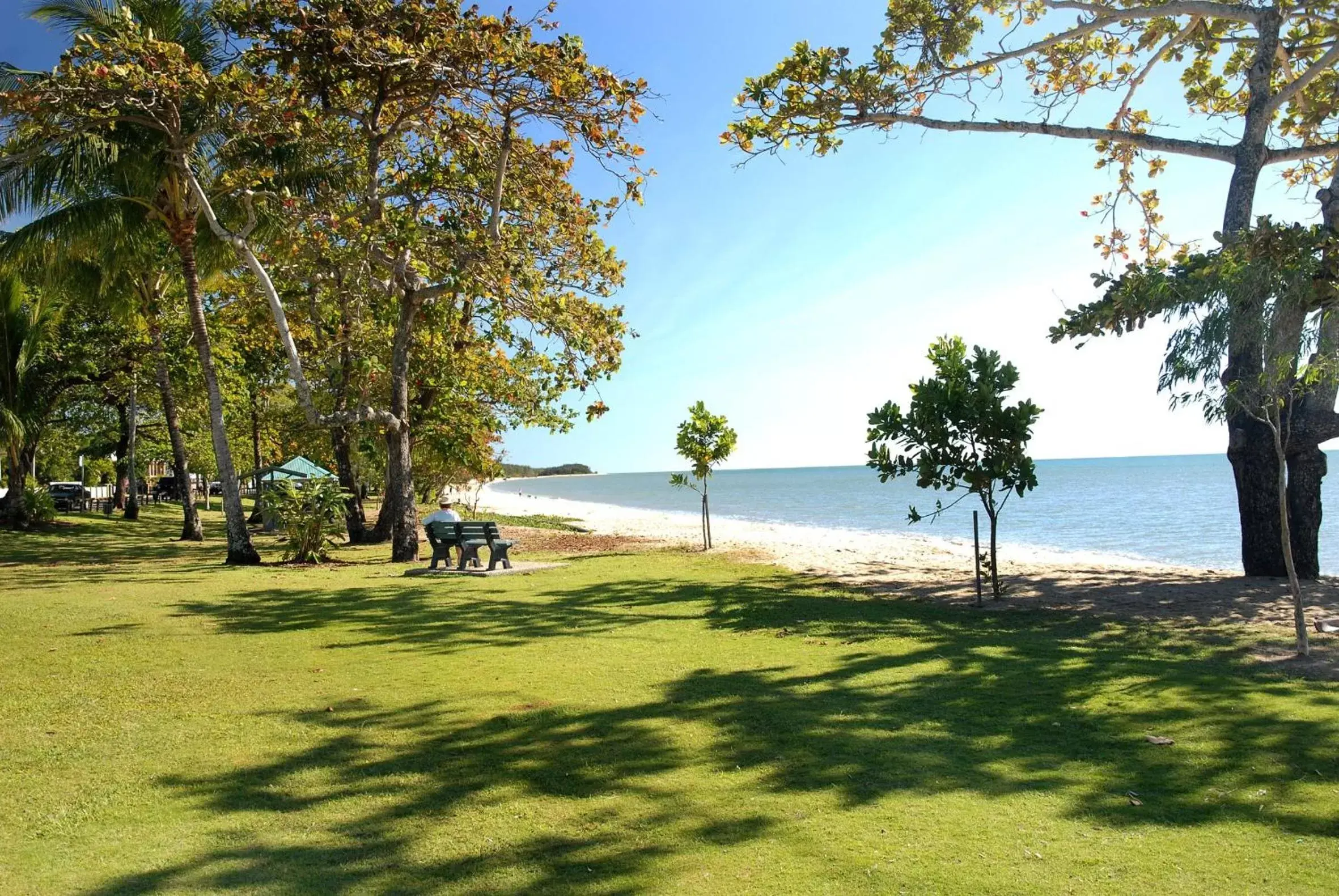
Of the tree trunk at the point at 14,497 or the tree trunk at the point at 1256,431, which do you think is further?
the tree trunk at the point at 14,497

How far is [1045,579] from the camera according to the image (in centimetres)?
1376

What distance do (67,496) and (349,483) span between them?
15198mm

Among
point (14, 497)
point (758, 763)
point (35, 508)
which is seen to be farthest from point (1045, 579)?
point (35, 508)

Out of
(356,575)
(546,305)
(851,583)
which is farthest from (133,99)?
(851,583)

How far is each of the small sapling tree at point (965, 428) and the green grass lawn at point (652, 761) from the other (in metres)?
2.41

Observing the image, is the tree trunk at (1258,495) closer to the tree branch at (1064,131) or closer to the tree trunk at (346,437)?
the tree branch at (1064,131)

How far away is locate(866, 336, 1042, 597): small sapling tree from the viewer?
10.7 m

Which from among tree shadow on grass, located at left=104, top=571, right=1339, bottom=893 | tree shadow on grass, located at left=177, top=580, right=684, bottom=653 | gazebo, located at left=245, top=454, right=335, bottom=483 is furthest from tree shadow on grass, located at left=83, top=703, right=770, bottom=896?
A: gazebo, located at left=245, top=454, right=335, bottom=483

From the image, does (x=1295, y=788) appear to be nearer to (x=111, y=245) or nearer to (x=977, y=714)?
(x=977, y=714)

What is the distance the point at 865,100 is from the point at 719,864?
11.7 m

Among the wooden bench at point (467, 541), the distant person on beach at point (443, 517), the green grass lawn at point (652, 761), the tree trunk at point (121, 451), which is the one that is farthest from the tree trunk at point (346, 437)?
the tree trunk at point (121, 451)

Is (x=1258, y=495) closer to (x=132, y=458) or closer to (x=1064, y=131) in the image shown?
(x=1064, y=131)

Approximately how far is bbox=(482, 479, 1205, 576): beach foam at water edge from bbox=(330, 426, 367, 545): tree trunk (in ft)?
25.9

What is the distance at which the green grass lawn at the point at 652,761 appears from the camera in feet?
11.0
